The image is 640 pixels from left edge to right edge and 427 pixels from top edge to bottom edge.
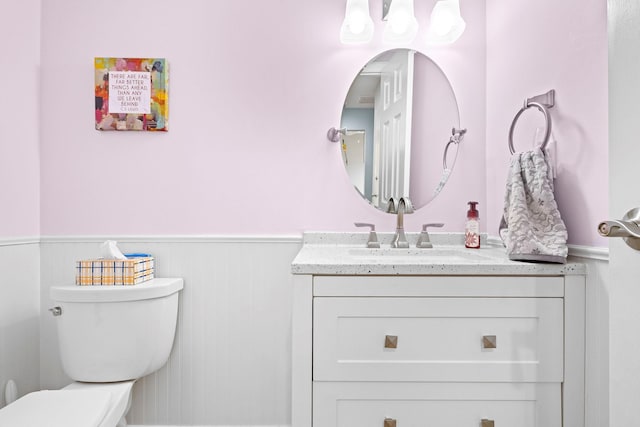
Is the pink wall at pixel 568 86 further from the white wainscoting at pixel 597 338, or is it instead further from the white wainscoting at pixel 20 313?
the white wainscoting at pixel 20 313

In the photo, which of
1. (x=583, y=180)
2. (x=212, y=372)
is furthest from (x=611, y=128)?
(x=212, y=372)

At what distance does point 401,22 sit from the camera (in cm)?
177

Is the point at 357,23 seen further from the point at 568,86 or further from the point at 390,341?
the point at 390,341

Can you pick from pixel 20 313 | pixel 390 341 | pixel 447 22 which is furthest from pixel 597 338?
pixel 20 313

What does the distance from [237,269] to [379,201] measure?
687mm

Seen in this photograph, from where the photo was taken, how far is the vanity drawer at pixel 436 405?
1190 millimetres

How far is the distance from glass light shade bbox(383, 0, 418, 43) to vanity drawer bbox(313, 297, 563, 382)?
3.84 feet

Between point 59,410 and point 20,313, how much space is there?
0.71m

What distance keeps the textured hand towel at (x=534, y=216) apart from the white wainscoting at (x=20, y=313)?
6.01 feet

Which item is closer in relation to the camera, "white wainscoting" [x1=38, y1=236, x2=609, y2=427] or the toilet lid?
the toilet lid

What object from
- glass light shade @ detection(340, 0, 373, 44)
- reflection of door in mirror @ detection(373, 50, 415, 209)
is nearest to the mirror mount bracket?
reflection of door in mirror @ detection(373, 50, 415, 209)

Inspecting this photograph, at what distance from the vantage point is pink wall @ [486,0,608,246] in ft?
3.79

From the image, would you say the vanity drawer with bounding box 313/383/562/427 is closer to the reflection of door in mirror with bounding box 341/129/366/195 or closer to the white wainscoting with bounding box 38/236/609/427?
the white wainscoting with bounding box 38/236/609/427

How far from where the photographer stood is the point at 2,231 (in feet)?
5.32
